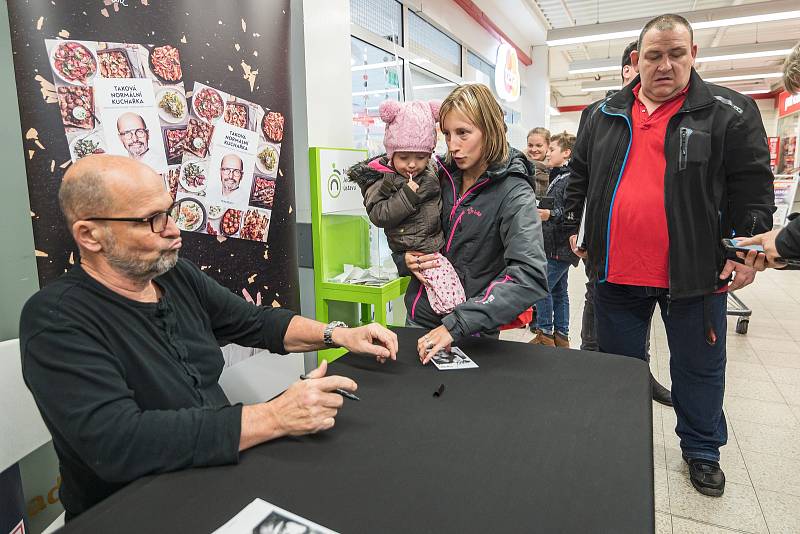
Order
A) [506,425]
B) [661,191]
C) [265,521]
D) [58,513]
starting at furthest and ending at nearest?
[661,191]
[58,513]
[506,425]
[265,521]

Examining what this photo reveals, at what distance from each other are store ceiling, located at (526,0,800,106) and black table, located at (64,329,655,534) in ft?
22.7

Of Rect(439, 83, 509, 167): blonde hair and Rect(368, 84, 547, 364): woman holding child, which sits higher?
Rect(439, 83, 509, 167): blonde hair

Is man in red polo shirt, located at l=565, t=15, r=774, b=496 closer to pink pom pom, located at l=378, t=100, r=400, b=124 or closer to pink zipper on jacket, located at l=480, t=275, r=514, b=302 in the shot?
pink zipper on jacket, located at l=480, t=275, r=514, b=302

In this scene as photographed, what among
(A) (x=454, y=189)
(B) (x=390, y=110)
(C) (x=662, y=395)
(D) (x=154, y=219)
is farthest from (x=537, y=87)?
(D) (x=154, y=219)

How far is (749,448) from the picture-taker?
7.91 ft

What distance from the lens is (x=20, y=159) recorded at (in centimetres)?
136

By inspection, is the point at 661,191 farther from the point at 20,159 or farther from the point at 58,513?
the point at 58,513

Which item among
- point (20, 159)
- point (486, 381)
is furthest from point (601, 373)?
point (20, 159)

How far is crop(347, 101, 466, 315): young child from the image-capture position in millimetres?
1696

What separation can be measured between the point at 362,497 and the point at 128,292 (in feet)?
2.47

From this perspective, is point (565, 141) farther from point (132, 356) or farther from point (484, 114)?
point (132, 356)

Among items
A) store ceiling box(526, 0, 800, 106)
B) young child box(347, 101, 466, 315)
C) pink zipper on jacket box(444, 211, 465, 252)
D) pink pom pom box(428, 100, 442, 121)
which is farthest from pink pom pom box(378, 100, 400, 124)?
store ceiling box(526, 0, 800, 106)

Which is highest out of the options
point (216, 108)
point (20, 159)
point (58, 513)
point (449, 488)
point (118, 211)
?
point (216, 108)

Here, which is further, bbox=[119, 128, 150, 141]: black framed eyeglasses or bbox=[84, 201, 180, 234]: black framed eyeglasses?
bbox=[119, 128, 150, 141]: black framed eyeglasses
